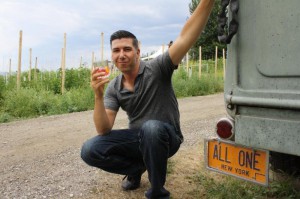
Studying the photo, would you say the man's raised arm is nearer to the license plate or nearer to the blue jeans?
the blue jeans

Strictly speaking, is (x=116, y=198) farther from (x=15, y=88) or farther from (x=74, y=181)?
(x=15, y=88)

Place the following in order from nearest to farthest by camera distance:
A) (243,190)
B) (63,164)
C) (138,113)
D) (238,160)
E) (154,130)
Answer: (238,160), (154,130), (138,113), (243,190), (63,164)

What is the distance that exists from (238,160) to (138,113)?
86cm

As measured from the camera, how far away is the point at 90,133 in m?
5.99

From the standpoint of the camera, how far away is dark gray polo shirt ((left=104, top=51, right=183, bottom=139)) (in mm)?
2691

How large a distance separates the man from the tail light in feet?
1.26

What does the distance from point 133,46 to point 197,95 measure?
1092cm

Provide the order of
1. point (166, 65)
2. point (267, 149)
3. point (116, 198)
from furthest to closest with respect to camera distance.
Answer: point (116, 198), point (166, 65), point (267, 149)

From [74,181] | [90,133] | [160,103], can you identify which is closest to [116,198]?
[74,181]

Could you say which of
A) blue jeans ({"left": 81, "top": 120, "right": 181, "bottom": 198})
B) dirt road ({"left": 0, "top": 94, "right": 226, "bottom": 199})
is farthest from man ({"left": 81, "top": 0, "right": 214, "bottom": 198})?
dirt road ({"left": 0, "top": 94, "right": 226, "bottom": 199})

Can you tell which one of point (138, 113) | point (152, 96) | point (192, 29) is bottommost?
point (138, 113)

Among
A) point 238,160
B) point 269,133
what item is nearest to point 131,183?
point 238,160

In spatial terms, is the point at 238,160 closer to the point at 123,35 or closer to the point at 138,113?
the point at 138,113

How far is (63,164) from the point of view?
416cm
